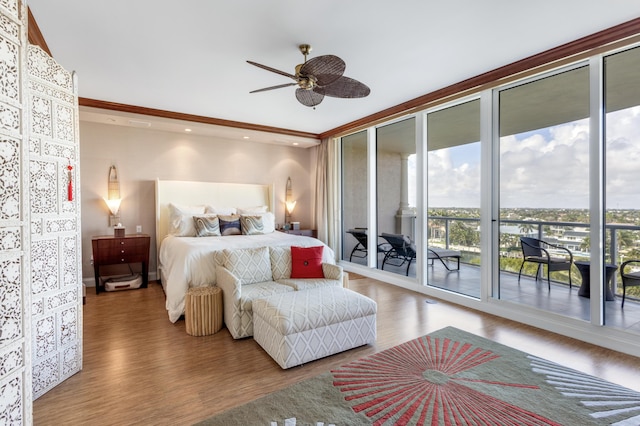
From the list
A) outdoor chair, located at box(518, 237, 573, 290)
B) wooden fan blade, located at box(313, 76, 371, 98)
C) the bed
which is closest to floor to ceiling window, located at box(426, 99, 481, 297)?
outdoor chair, located at box(518, 237, 573, 290)

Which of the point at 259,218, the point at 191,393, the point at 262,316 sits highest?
the point at 259,218

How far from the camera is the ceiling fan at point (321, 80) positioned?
240 centimetres

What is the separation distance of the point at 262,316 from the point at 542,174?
3.25 m

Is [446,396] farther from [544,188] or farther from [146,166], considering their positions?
[146,166]

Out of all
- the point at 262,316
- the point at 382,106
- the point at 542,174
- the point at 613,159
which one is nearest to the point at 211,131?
the point at 382,106

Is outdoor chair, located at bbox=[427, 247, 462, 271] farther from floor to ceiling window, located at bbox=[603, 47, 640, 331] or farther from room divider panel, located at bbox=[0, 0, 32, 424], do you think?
room divider panel, located at bbox=[0, 0, 32, 424]

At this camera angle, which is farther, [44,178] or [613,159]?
[613,159]

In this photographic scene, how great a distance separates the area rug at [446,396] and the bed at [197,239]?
173 centimetres

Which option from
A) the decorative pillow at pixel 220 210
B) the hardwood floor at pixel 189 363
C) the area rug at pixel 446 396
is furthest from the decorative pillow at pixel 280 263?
the decorative pillow at pixel 220 210

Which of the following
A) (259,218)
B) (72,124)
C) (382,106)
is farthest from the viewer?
(259,218)

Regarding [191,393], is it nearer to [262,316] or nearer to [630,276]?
[262,316]

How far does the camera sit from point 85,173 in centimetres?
466

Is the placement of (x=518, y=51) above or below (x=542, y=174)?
above

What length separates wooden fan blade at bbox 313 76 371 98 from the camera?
2.74 meters
